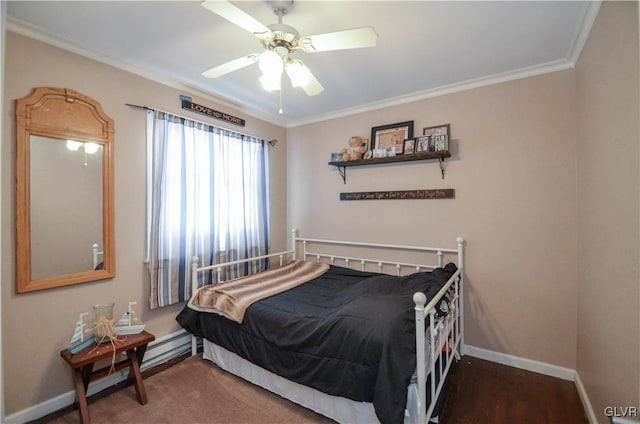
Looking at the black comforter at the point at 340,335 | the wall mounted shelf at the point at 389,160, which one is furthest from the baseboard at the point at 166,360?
the wall mounted shelf at the point at 389,160

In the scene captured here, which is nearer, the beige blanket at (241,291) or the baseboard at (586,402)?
the baseboard at (586,402)

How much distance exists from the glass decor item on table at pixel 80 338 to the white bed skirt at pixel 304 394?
0.81 m

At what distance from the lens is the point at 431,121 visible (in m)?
2.66

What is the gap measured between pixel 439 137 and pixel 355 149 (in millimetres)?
831

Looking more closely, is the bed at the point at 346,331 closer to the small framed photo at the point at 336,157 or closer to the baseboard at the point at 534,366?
the baseboard at the point at 534,366

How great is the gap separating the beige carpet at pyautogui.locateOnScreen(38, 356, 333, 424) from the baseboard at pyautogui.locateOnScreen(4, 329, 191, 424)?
8 centimetres

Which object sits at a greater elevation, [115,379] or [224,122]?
[224,122]

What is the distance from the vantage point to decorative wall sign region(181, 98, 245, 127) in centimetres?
253

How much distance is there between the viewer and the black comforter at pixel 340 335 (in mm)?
1425

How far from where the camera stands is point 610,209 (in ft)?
4.58

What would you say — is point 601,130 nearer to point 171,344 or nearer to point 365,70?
point 365,70

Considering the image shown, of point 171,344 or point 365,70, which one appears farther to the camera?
point 171,344

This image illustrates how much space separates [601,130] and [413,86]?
1424 mm

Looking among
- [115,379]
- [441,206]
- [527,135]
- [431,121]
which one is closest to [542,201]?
[527,135]
